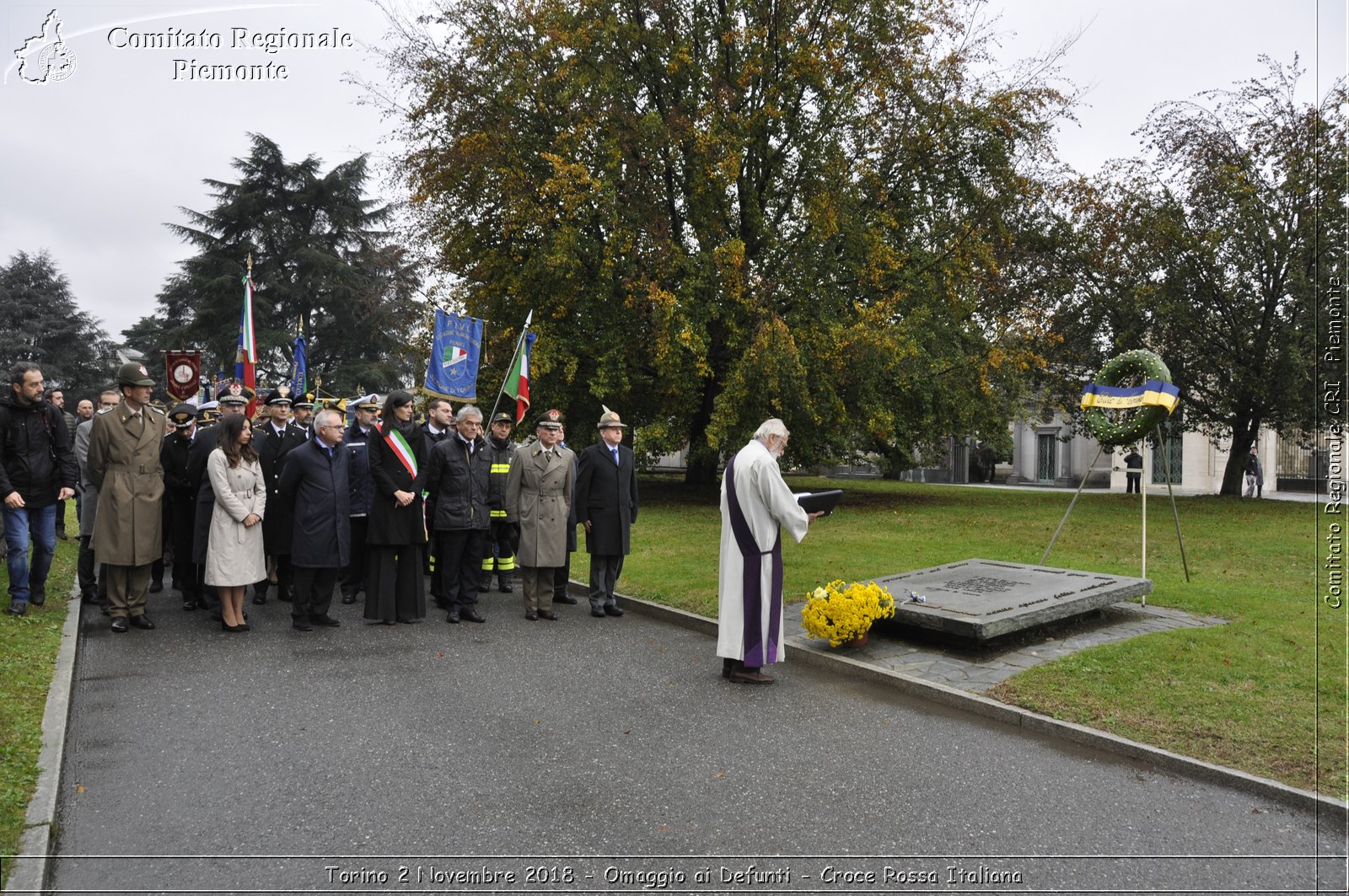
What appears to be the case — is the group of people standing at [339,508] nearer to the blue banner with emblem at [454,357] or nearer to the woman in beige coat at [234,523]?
the woman in beige coat at [234,523]

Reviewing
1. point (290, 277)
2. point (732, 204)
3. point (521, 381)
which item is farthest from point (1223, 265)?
point (290, 277)

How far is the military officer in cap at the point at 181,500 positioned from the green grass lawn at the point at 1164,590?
4783mm

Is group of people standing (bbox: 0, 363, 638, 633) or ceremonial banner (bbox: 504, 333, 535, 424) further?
ceremonial banner (bbox: 504, 333, 535, 424)

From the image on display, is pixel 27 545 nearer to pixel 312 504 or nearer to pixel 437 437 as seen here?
pixel 312 504

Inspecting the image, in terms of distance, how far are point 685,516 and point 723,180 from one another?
751cm

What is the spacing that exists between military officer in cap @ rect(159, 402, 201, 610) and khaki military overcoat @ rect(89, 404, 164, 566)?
3.31 ft

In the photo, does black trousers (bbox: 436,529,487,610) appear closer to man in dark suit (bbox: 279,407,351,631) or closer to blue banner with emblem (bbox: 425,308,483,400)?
man in dark suit (bbox: 279,407,351,631)

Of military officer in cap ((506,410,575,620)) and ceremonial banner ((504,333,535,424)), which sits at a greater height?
ceremonial banner ((504,333,535,424))

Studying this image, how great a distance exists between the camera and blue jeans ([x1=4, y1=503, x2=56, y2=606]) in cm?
793

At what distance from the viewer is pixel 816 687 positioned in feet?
21.6

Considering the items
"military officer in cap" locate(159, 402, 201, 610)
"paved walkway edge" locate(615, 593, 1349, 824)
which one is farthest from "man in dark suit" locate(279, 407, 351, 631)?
"paved walkway edge" locate(615, 593, 1349, 824)

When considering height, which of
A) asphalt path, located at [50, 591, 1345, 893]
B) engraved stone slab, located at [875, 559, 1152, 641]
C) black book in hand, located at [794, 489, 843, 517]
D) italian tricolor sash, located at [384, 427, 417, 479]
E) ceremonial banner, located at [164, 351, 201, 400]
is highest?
ceremonial banner, located at [164, 351, 201, 400]

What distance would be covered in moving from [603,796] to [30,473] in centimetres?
680

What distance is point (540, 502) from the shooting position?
916 centimetres
